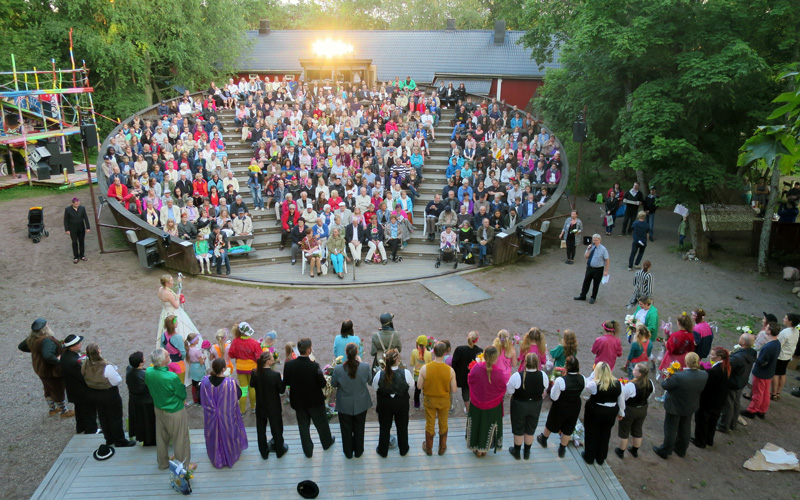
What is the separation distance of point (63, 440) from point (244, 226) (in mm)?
7639

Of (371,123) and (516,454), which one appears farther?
(371,123)

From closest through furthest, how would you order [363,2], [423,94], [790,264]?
[790,264]
[423,94]
[363,2]

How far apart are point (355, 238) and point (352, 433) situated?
7.75m

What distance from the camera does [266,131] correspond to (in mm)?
18203

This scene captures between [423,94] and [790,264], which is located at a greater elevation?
[423,94]

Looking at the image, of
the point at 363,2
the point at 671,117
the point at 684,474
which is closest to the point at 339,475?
the point at 684,474

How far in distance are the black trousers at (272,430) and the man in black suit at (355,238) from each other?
7.24m

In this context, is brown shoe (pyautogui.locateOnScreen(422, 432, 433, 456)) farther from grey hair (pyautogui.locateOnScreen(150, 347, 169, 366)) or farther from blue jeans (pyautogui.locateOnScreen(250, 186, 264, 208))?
blue jeans (pyautogui.locateOnScreen(250, 186, 264, 208))

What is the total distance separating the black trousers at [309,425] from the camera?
6.14 metres

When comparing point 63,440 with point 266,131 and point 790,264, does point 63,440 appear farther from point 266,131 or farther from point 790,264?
point 790,264

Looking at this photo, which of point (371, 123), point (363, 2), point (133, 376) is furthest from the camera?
point (363, 2)

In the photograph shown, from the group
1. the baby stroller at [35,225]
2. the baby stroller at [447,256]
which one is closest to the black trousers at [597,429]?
the baby stroller at [447,256]

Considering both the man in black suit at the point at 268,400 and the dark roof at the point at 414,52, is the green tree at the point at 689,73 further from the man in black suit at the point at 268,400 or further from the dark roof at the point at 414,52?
the dark roof at the point at 414,52

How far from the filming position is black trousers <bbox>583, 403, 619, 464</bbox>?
597cm
